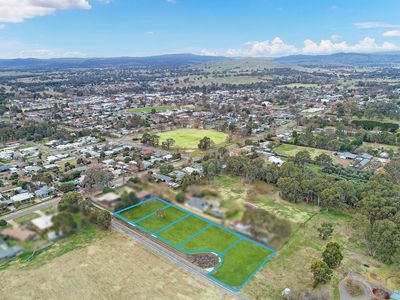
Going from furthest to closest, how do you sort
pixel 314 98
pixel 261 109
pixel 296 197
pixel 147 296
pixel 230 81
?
1. pixel 230 81
2. pixel 314 98
3. pixel 261 109
4. pixel 296 197
5. pixel 147 296

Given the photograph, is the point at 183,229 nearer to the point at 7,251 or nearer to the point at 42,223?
the point at 42,223

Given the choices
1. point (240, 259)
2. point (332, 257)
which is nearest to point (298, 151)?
point (332, 257)

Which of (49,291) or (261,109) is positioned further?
(261,109)

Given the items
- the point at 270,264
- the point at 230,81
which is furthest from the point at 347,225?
the point at 230,81

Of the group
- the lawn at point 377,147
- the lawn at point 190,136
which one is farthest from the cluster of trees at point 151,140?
the lawn at point 377,147

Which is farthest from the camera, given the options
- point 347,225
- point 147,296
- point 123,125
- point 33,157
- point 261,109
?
point 261,109

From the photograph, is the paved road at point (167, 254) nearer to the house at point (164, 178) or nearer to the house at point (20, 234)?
the house at point (20, 234)

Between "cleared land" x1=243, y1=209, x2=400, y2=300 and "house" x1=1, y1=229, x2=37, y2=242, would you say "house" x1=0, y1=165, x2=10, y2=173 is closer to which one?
"house" x1=1, y1=229, x2=37, y2=242

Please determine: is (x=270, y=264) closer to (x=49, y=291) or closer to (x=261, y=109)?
(x=49, y=291)

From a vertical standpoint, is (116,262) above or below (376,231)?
below
